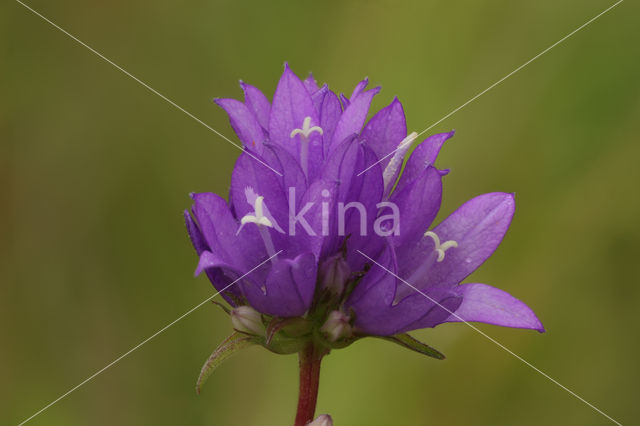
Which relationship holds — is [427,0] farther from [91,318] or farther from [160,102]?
[91,318]

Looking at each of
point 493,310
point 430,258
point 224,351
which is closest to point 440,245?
point 430,258

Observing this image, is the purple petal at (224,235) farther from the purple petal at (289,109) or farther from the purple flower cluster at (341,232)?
the purple petal at (289,109)

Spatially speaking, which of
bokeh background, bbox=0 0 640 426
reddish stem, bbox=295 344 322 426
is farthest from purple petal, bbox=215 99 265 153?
bokeh background, bbox=0 0 640 426

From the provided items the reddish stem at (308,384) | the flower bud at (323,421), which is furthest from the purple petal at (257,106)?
the flower bud at (323,421)

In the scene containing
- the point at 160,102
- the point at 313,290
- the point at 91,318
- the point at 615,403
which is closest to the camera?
the point at 313,290

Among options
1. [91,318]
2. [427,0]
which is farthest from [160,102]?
[427,0]

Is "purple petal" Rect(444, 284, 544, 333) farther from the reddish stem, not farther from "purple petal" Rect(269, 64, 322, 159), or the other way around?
"purple petal" Rect(269, 64, 322, 159)

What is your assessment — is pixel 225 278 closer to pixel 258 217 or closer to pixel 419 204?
pixel 258 217
